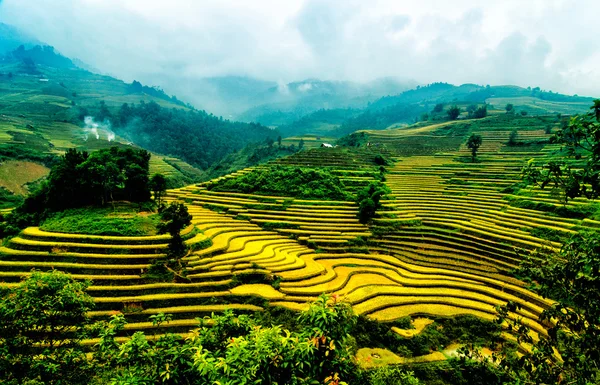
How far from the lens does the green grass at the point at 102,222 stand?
20.8 meters

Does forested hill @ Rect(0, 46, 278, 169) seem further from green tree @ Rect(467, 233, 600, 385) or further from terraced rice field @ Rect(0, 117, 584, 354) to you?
green tree @ Rect(467, 233, 600, 385)

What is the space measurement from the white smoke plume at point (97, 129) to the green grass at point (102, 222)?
9025 cm

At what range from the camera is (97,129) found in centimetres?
11375

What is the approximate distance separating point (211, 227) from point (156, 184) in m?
6.16

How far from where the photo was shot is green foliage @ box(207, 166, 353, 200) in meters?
38.9

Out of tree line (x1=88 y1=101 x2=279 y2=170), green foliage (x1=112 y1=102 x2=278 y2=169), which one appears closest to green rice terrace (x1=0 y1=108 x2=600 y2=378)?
green foliage (x1=112 y1=102 x2=278 y2=169)

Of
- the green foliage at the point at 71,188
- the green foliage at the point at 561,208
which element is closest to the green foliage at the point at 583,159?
the green foliage at the point at 71,188

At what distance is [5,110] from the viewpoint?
102m

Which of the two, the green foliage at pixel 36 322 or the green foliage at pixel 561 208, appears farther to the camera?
the green foliage at pixel 561 208

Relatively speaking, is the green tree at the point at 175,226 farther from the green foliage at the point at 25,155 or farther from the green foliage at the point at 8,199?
the green foliage at the point at 25,155

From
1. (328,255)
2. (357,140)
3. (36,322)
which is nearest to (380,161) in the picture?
(357,140)

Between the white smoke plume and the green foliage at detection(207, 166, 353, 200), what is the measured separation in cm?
8101

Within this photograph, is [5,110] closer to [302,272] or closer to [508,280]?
[302,272]

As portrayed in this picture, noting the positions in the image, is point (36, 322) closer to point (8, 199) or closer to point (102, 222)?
point (102, 222)
